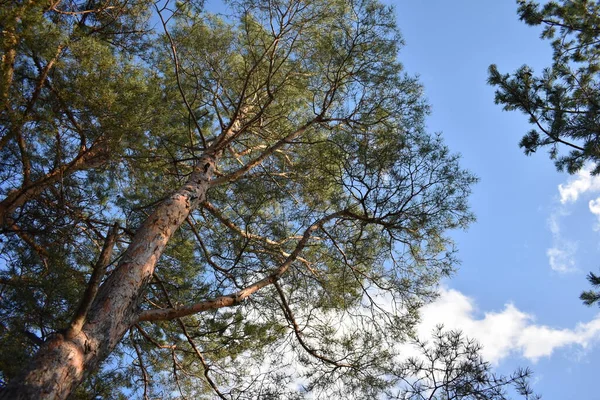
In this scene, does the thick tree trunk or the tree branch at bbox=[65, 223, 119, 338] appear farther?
the tree branch at bbox=[65, 223, 119, 338]

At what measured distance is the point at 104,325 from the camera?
91.0 inches

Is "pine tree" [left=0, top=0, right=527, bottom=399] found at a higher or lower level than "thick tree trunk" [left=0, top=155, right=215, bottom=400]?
higher

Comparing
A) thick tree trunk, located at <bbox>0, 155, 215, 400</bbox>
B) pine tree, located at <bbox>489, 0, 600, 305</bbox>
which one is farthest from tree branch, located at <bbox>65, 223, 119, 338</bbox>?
pine tree, located at <bbox>489, 0, 600, 305</bbox>

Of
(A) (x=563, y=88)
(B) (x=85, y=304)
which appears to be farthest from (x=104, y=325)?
(A) (x=563, y=88)

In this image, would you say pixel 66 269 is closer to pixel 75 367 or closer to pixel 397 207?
pixel 75 367

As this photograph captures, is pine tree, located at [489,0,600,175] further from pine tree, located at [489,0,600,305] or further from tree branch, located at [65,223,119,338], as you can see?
tree branch, located at [65,223,119,338]

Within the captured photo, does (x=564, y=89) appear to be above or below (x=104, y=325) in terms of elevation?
above

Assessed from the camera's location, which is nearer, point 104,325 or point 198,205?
point 104,325

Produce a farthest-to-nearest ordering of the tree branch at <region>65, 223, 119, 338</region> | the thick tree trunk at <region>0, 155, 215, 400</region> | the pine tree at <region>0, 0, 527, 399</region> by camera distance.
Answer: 1. the pine tree at <region>0, 0, 527, 399</region>
2. the tree branch at <region>65, 223, 119, 338</region>
3. the thick tree trunk at <region>0, 155, 215, 400</region>

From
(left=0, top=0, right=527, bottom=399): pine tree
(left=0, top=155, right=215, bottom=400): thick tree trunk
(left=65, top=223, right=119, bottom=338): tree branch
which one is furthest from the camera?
(left=0, top=0, right=527, bottom=399): pine tree

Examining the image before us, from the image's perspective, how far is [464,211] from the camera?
13.3 feet

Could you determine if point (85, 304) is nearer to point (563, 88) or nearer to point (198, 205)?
point (198, 205)

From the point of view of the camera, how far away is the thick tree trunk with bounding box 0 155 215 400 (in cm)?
194

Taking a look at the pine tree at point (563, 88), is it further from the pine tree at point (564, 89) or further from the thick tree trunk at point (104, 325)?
the thick tree trunk at point (104, 325)
